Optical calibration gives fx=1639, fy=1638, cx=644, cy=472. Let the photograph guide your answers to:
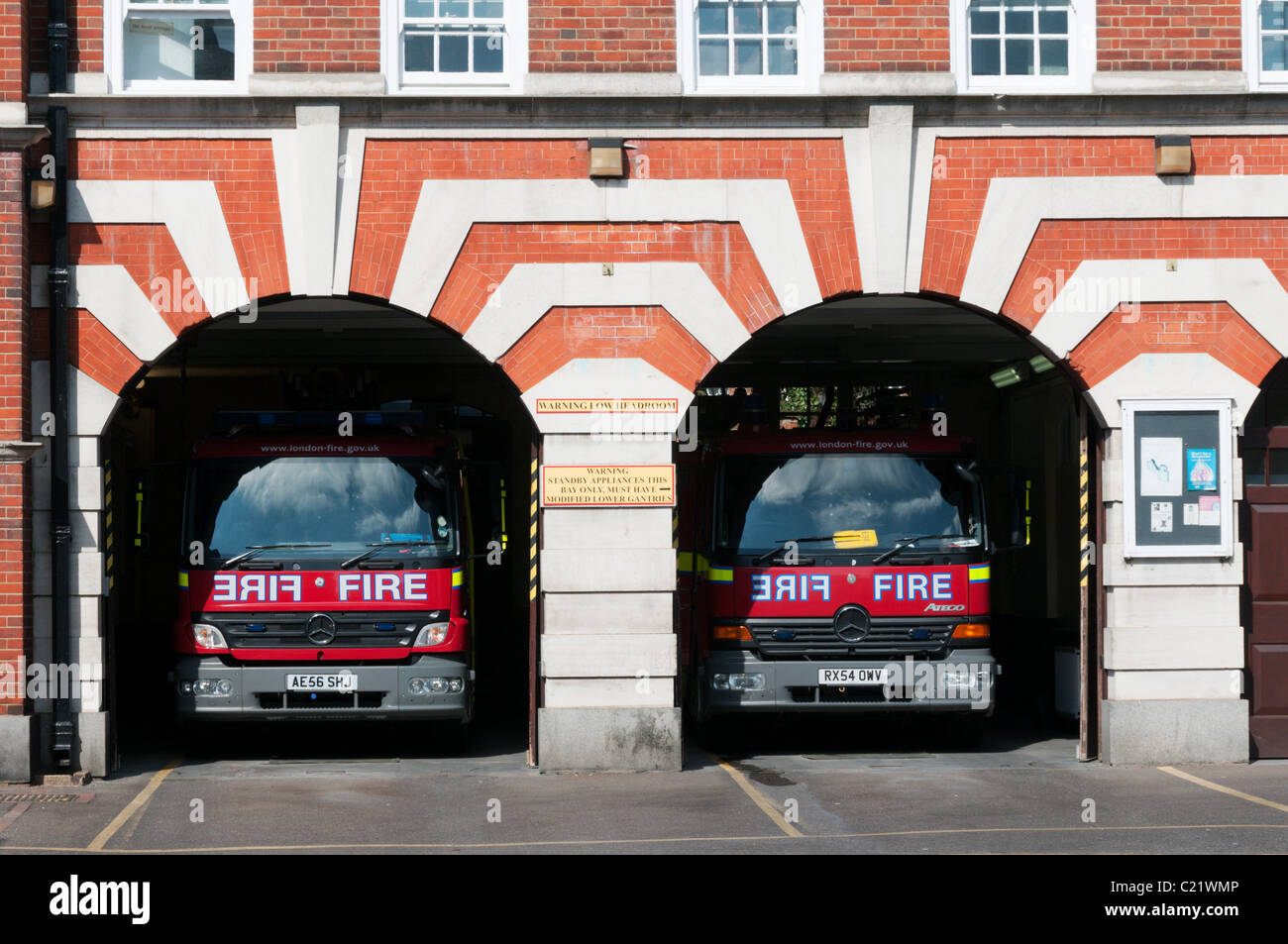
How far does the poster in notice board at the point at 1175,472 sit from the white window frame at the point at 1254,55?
2554 mm

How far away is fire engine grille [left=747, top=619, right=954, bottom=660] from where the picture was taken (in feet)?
43.2

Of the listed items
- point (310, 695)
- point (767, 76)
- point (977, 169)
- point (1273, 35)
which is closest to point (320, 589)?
point (310, 695)

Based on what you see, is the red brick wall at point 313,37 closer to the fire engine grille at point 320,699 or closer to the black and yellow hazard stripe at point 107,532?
the black and yellow hazard stripe at point 107,532

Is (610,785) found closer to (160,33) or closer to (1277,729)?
(1277,729)

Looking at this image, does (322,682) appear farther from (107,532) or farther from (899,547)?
(899,547)

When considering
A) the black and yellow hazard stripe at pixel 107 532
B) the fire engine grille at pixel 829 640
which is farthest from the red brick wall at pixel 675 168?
the black and yellow hazard stripe at pixel 107 532

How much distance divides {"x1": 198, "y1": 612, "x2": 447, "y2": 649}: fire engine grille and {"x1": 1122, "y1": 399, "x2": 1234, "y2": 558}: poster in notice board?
5864 mm

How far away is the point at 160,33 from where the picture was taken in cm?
1262

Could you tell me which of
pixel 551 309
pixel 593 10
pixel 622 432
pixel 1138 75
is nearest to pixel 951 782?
pixel 622 432

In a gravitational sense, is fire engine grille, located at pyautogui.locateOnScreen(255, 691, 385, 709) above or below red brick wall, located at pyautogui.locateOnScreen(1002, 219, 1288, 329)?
below

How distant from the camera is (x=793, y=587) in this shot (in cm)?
1317

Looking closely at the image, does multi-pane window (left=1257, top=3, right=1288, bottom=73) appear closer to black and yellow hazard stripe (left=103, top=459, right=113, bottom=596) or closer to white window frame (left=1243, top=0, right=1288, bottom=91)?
white window frame (left=1243, top=0, right=1288, bottom=91)

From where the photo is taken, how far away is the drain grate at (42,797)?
37.1ft

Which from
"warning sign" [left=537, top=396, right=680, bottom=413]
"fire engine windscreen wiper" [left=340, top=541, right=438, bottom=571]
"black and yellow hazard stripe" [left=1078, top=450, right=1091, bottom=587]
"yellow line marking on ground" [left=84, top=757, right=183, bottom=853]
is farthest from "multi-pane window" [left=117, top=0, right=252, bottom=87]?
"black and yellow hazard stripe" [left=1078, top=450, right=1091, bottom=587]
